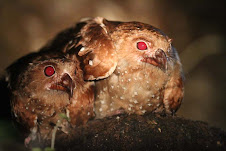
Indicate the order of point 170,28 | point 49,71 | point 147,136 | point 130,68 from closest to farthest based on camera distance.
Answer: point 147,136
point 49,71
point 130,68
point 170,28

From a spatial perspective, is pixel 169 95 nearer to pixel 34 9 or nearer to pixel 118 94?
pixel 118 94

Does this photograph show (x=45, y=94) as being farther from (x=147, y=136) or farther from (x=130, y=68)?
(x=147, y=136)

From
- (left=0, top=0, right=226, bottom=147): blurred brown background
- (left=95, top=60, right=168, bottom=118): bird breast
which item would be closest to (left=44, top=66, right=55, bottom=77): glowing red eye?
(left=95, top=60, right=168, bottom=118): bird breast

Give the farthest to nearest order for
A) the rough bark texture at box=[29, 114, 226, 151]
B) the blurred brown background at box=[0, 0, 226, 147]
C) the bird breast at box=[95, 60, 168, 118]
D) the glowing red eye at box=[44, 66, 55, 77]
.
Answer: the blurred brown background at box=[0, 0, 226, 147], the bird breast at box=[95, 60, 168, 118], the glowing red eye at box=[44, 66, 55, 77], the rough bark texture at box=[29, 114, 226, 151]

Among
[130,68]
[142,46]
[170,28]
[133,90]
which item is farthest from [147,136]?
[170,28]

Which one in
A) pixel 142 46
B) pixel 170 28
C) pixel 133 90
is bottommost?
pixel 133 90

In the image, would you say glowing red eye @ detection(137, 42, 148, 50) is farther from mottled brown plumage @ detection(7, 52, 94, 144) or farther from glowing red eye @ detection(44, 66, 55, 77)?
glowing red eye @ detection(44, 66, 55, 77)

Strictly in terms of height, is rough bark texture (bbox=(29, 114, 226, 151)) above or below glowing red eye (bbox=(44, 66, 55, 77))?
below
